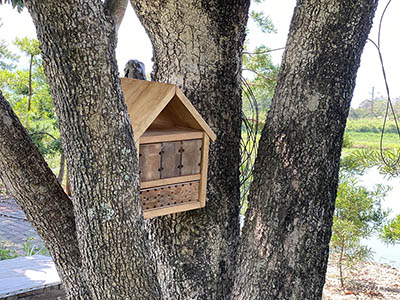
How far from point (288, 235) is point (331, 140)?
29cm

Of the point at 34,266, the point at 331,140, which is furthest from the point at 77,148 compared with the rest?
the point at 34,266

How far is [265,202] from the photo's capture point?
4.07 feet

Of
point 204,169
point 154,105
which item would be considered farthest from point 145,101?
point 204,169

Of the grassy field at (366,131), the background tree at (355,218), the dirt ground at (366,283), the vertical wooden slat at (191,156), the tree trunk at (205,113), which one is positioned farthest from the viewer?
the grassy field at (366,131)

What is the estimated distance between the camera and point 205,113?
1430 millimetres

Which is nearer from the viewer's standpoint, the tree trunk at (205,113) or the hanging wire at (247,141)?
the tree trunk at (205,113)

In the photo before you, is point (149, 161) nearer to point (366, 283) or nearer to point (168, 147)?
point (168, 147)

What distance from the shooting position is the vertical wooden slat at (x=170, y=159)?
3.96 ft

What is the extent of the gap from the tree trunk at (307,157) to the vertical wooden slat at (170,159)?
0.26 metres

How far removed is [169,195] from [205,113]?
32 centimetres

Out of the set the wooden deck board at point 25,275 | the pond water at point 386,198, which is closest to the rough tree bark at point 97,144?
the wooden deck board at point 25,275

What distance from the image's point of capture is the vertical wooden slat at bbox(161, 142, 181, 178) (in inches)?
47.5

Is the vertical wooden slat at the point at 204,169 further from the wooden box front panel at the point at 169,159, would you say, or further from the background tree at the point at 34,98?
the background tree at the point at 34,98

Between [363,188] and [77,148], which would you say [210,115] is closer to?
[77,148]
